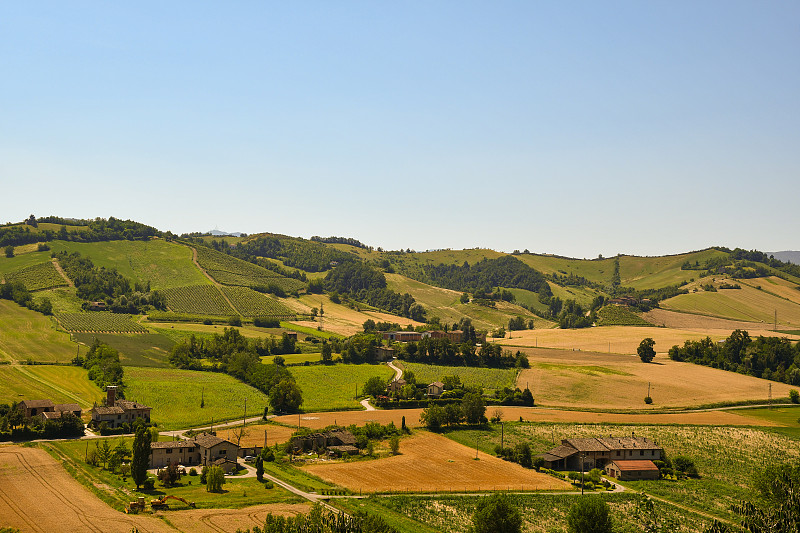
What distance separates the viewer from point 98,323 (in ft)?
543

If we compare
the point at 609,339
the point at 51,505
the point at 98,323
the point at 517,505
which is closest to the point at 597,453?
the point at 517,505

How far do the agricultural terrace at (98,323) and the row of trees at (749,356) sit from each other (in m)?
124

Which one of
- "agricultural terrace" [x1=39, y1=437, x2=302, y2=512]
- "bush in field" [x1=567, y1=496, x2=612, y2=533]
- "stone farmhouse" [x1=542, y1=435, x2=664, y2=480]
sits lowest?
"agricultural terrace" [x1=39, y1=437, x2=302, y2=512]

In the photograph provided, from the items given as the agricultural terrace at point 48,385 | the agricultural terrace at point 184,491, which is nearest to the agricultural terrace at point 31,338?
the agricultural terrace at point 48,385

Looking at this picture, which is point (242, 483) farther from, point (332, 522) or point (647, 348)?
point (647, 348)

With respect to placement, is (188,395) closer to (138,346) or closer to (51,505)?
(138,346)

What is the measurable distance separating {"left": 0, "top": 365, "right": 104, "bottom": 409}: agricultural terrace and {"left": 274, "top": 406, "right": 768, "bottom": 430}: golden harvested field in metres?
30.6

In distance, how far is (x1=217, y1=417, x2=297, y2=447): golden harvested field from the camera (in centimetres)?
9194

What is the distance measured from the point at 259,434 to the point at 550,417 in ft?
Result: 151

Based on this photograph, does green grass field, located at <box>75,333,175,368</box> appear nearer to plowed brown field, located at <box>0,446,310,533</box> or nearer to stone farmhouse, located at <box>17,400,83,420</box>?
stone farmhouse, located at <box>17,400,83,420</box>

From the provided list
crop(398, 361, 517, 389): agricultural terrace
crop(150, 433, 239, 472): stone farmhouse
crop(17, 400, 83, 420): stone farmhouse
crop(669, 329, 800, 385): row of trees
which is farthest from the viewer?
crop(669, 329, 800, 385): row of trees

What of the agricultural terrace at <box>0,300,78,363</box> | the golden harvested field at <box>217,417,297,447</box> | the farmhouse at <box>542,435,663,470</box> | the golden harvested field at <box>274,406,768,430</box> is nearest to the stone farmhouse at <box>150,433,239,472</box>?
the golden harvested field at <box>217,417,297,447</box>

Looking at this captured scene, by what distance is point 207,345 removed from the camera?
488 feet

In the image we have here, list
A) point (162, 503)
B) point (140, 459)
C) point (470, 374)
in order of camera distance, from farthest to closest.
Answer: point (470, 374), point (140, 459), point (162, 503)
